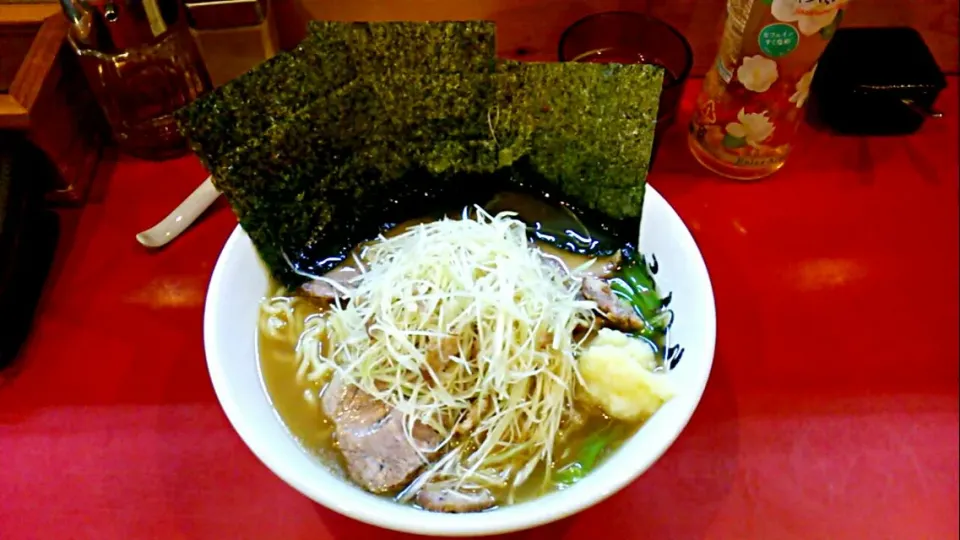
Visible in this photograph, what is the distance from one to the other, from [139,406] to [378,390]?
1.34 feet

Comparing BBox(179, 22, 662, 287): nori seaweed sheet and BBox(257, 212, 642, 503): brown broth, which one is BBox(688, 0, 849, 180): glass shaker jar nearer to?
BBox(179, 22, 662, 287): nori seaweed sheet

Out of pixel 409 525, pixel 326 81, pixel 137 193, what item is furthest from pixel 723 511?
pixel 137 193

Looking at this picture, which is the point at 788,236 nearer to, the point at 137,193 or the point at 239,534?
the point at 239,534

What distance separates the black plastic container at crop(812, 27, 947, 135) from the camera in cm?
137

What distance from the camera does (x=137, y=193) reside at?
1366 mm

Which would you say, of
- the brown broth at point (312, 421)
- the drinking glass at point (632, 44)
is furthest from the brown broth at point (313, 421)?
the drinking glass at point (632, 44)

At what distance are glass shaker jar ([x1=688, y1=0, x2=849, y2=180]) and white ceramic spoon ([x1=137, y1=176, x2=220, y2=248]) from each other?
90cm

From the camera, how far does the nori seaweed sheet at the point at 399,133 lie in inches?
40.8

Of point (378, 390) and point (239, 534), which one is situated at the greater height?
point (378, 390)

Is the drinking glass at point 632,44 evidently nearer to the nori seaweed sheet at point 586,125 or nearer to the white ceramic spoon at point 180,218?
the nori seaweed sheet at point 586,125

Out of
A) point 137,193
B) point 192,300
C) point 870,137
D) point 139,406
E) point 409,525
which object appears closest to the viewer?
point 409,525

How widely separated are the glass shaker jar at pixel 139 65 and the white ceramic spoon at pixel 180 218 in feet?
0.46

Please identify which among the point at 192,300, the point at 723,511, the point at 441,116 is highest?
the point at 441,116

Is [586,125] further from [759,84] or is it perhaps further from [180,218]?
[180,218]
